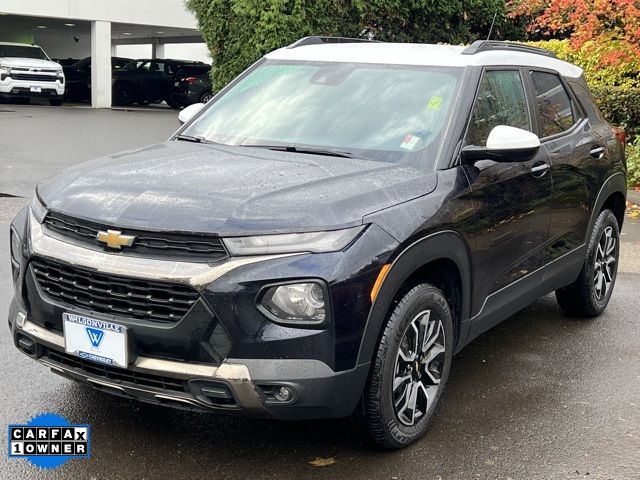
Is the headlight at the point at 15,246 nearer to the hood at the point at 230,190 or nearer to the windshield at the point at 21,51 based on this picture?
the hood at the point at 230,190

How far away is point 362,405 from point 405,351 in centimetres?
33

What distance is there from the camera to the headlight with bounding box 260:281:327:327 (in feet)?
10.6

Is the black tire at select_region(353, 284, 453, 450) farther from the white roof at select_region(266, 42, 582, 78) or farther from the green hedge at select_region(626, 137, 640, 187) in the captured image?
the green hedge at select_region(626, 137, 640, 187)

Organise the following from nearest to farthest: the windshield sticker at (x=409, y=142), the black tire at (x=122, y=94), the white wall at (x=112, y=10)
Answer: the windshield sticker at (x=409, y=142)
the white wall at (x=112, y=10)
the black tire at (x=122, y=94)

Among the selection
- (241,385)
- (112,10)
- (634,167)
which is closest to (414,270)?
(241,385)

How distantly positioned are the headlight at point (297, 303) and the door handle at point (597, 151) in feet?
9.65

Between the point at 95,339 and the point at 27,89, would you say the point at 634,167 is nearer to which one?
the point at 95,339

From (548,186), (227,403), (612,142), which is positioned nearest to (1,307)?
(227,403)

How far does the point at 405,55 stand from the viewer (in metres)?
4.71

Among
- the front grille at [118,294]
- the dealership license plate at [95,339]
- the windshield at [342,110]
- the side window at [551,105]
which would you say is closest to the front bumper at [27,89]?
the windshield at [342,110]

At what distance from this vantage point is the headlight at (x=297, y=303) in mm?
3217

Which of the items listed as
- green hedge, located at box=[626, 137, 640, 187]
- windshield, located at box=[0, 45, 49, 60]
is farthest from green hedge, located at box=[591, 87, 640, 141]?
windshield, located at box=[0, 45, 49, 60]

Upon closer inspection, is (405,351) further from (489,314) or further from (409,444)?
(489,314)

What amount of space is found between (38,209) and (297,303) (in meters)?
1.33
